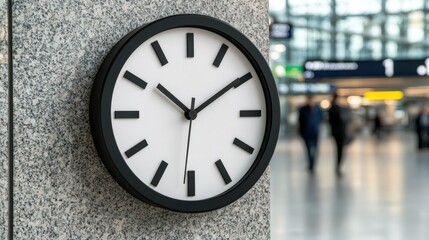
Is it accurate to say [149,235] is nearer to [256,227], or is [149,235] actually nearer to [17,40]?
[256,227]

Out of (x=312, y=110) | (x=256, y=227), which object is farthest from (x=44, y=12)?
(x=312, y=110)

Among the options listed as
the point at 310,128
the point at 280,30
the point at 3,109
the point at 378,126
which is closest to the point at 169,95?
the point at 3,109

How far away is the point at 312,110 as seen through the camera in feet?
58.0

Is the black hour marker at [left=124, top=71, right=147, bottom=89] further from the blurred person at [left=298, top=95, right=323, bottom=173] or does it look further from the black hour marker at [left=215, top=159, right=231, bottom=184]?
the blurred person at [left=298, top=95, right=323, bottom=173]

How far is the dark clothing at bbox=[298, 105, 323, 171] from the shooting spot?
684 inches

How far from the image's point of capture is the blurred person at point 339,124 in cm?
1664

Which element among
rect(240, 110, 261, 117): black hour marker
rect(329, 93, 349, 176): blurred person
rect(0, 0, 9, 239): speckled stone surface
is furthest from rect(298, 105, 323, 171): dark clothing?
rect(0, 0, 9, 239): speckled stone surface

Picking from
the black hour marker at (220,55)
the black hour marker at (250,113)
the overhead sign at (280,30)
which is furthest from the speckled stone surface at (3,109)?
the overhead sign at (280,30)

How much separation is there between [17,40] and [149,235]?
0.85 metres

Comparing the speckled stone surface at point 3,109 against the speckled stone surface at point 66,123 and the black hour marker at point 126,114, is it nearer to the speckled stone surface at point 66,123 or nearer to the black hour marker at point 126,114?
the speckled stone surface at point 66,123

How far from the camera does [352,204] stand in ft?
34.2

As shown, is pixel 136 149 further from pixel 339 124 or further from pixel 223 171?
pixel 339 124

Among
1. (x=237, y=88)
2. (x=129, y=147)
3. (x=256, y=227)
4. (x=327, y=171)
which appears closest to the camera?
(x=129, y=147)

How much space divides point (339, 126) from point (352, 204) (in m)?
6.49
